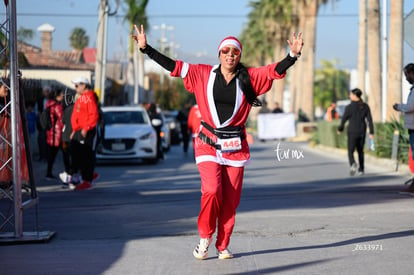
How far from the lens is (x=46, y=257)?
819 cm

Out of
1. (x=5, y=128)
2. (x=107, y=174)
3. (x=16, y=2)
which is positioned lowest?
(x=107, y=174)

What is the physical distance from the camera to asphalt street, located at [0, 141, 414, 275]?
762cm

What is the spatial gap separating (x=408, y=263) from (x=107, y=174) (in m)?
13.4

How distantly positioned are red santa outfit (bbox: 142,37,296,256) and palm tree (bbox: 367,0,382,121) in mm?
23497

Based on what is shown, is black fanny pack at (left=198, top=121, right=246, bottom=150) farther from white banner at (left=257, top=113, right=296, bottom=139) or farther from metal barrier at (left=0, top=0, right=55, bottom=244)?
white banner at (left=257, top=113, right=296, bottom=139)

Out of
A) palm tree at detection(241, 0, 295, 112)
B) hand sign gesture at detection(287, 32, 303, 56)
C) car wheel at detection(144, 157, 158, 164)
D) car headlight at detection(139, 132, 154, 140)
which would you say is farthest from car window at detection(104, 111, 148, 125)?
palm tree at detection(241, 0, 295, 112)

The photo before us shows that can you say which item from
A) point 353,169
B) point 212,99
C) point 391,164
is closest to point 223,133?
point 212,99

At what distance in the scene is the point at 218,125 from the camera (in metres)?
7.75

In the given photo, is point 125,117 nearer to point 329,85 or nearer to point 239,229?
point 239,229

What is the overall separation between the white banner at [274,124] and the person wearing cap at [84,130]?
1523cm

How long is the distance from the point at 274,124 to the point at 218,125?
954 inches

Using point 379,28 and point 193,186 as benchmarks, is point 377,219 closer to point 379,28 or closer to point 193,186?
point 193,186

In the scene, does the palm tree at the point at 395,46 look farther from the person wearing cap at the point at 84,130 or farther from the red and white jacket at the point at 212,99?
the red and white jacket at the point at 212,99

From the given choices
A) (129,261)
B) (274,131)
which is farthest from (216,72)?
(274,131)
